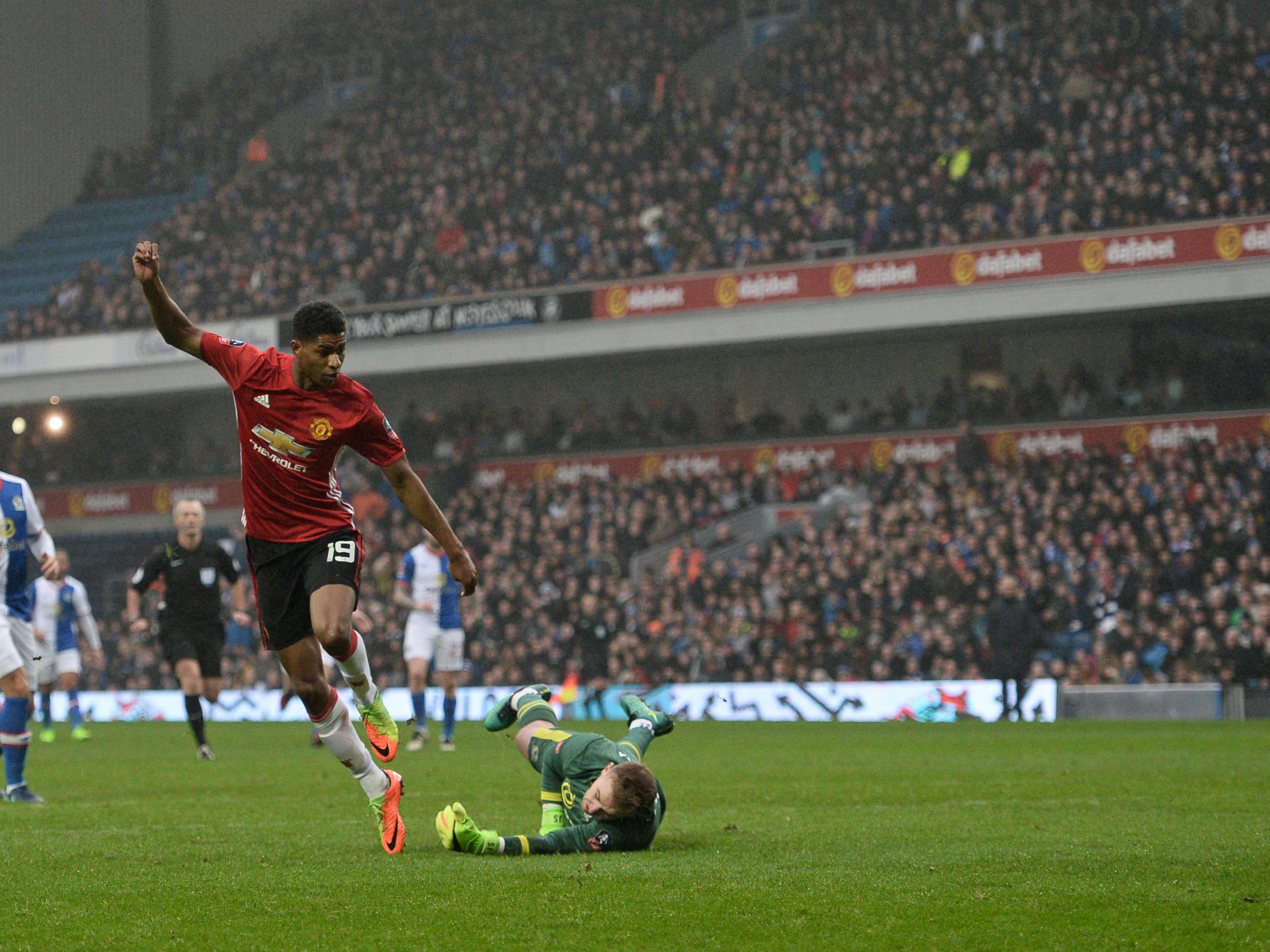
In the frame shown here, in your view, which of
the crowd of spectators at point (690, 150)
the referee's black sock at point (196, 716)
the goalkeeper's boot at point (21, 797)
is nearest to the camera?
the goalkeeper's boot at point (21, 797)

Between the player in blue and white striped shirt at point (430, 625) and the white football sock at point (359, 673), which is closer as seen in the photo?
the white football sock at point (359, 673)

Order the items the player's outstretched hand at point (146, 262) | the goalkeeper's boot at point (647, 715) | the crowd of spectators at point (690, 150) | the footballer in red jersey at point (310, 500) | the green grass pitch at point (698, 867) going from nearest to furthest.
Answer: the green grass pitch at point (698, 867) < the player's outstretched hand at point (146, 262) < the footballer in red jersey at point (310, 500) < the goalkeeper's boot at point (647, 715) < the crowd of spectators at point (690, 150)

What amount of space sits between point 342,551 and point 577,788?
1555 mm

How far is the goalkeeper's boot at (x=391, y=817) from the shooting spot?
7.13 meters

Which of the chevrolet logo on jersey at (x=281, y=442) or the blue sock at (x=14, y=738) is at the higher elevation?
the chevrolet logo on jersey at (x=281, y=442)

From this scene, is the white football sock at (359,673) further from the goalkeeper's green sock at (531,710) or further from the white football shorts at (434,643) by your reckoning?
the white football shorts at (434,643)

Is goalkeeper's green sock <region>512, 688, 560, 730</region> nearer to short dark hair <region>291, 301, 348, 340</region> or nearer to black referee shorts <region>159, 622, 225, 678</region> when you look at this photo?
short dark hair <region>291, 301, 348, 340</region>

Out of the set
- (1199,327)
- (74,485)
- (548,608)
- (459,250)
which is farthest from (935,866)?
(74,485)

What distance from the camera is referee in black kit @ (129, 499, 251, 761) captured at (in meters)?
14.5

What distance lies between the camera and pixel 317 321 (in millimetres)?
6898

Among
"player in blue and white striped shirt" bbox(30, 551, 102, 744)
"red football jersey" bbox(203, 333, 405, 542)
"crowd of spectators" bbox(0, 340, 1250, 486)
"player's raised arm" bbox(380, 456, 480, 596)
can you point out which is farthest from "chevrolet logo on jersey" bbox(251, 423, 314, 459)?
"crowd of spectators" bbox(0, 340, 1250, 486)

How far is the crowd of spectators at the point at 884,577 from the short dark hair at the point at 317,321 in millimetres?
17434

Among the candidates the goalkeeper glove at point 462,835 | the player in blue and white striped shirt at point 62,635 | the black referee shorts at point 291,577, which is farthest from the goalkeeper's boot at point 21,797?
the player in blue and white striped shirt at point 62,635

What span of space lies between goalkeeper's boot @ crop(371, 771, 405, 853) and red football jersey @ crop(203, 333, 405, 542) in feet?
4.02
